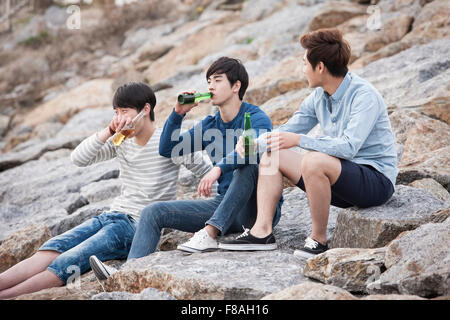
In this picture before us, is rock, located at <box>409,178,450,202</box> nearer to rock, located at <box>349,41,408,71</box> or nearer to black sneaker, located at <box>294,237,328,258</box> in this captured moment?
black sneaker, located at <box>294,237,328,258</box>

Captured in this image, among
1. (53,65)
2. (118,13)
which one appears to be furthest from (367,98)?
(118,13)

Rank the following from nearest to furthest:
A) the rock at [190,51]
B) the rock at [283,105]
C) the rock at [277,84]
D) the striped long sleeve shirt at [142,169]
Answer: the striped long sleeve shirt at [142,169] → the rock at [283,105] → the rock at [277,84] → the rock at [190,51]

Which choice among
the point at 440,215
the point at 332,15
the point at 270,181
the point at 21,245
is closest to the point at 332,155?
the point at 270,181

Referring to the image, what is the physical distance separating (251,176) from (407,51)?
491cm

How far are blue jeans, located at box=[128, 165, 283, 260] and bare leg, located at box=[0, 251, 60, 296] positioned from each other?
73cm

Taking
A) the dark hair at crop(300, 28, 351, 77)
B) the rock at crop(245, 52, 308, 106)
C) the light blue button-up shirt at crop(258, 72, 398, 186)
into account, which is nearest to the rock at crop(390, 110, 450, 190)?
the light blue button-up shirt at crop(258, 72, 398, 186)

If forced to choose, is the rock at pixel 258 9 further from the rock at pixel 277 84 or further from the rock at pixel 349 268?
the rock at pixel 349 268

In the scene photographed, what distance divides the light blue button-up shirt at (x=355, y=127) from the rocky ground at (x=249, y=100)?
0.33 m

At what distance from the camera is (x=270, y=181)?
372 centimetres

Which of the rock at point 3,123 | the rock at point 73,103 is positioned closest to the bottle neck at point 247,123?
the rock at point 73,103

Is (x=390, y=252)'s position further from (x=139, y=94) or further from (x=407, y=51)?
(x=407, y=51)

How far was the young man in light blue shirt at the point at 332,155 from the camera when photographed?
3574 mm

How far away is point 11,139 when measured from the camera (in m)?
13.1

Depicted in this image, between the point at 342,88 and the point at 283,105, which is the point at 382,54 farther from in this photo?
the point at 342,88
